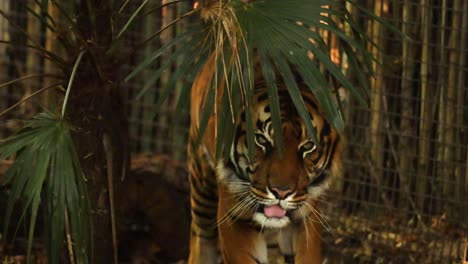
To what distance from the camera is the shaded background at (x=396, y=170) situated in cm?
684

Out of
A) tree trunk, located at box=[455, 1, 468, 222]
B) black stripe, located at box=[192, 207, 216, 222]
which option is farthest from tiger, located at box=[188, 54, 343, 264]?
tree trunk, located at box=[455, 1, 468, 222]

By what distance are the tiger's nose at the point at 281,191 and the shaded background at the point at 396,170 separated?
1.41 meters

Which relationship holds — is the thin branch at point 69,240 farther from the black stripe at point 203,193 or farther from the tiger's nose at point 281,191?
the black stripe at point 203,193

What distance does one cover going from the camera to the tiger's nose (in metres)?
5.31

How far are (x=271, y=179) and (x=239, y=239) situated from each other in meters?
0.45

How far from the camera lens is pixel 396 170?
6.99m

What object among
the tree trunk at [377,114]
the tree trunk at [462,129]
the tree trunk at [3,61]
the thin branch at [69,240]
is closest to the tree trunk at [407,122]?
the tree trunk at [377,114]

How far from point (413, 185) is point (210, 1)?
283 centimetres

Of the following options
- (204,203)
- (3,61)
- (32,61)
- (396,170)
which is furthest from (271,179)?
(3,61)

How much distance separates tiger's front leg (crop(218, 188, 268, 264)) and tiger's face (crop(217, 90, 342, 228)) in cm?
5

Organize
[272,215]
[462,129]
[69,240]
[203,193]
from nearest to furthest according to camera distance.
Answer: [69,240]
[272,215]
[203,193]
[462,129]

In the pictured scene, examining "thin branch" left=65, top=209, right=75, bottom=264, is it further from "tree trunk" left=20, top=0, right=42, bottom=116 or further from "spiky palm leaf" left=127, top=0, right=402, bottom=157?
"tree trunk" left=20, top=0, right=42, bottom=116

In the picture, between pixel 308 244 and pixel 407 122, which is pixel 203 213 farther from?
pixel 407 122

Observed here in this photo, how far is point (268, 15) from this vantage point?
470 centimetres
